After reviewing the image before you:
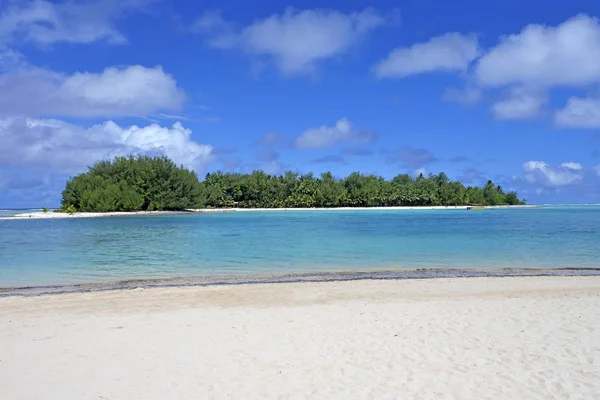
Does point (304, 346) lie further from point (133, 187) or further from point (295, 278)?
point (133, 187)

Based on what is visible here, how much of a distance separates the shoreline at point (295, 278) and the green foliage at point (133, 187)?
247 feet

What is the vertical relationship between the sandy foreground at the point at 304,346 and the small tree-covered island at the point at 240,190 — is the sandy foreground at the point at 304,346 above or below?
below

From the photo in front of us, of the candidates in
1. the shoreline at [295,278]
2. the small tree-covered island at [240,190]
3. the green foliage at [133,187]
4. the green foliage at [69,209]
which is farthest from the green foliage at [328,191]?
the shoreline at [295,278]

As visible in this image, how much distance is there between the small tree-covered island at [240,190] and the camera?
3442 inches

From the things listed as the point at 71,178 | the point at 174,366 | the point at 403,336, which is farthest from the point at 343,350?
the point at 71,178

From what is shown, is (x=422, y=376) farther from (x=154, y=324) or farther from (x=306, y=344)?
(x=154, y=324)

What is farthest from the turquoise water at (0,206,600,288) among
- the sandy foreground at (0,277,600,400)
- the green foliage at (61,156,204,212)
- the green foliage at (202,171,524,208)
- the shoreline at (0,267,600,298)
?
the green foliage at (202,171,524,208)

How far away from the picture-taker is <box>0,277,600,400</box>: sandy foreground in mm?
5652

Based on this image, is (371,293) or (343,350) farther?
(371,293)

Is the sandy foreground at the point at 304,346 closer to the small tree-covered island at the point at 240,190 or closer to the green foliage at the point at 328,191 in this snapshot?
the small tree-covered island at the point at 240,190

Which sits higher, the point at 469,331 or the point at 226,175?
the point at 226,175

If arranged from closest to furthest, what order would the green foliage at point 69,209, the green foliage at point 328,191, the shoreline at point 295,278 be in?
the shoreline at point 295,278, the green foliage at point 69,209, the green foliage at point 328,191

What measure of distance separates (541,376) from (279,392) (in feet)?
10.8

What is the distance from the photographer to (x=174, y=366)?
649 cm
